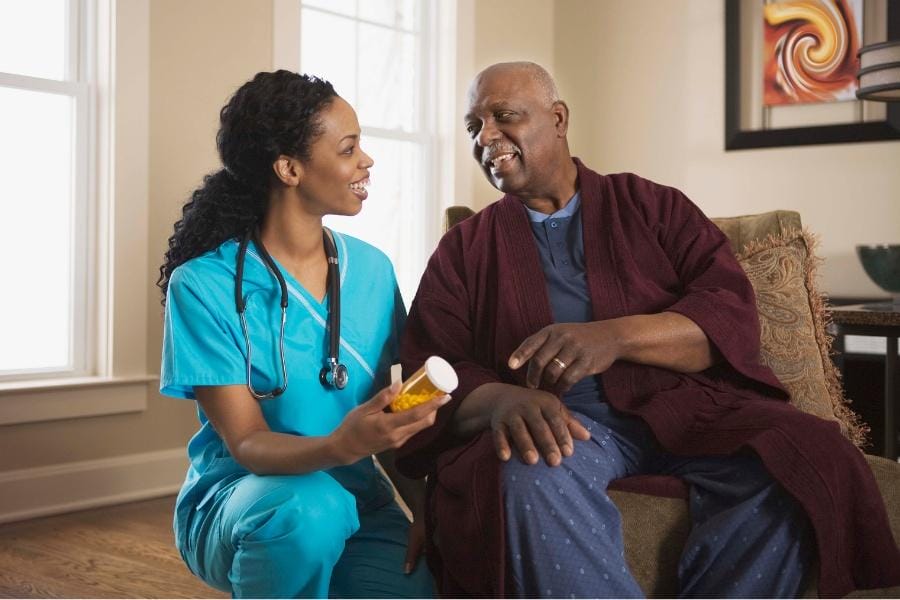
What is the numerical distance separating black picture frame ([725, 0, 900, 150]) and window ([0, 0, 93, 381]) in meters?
2.82

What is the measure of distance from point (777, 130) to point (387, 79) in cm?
176

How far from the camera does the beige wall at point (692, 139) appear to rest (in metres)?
4.34

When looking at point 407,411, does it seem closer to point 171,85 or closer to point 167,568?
point 167,568

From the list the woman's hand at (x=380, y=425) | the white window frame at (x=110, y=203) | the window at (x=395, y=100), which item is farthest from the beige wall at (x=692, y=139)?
the woman's hand at (x=380, y=425)

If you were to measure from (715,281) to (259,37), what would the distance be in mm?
2447

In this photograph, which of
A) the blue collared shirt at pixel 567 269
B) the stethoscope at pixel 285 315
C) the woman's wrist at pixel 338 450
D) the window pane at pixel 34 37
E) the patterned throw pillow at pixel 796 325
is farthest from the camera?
the window pane at pixel 34 37

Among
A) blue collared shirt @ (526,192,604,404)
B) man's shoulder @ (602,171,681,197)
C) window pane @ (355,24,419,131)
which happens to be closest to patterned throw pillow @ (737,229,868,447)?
man's shoulder @ (602,171,681,197)

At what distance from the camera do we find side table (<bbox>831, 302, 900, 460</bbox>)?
10.1 feet

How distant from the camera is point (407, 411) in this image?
53.9 inches

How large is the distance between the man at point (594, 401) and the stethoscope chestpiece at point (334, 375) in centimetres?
19

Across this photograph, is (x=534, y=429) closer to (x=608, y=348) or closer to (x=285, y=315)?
(x=608, y=348)

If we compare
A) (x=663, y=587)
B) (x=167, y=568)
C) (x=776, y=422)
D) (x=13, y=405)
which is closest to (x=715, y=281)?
(x=776, y=422)

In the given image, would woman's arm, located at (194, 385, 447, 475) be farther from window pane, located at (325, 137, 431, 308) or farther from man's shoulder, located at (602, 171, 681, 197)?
window pane, located at (325, 137, 431, 308)

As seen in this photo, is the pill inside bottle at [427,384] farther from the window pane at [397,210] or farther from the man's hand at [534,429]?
the window pane at [397,210]
